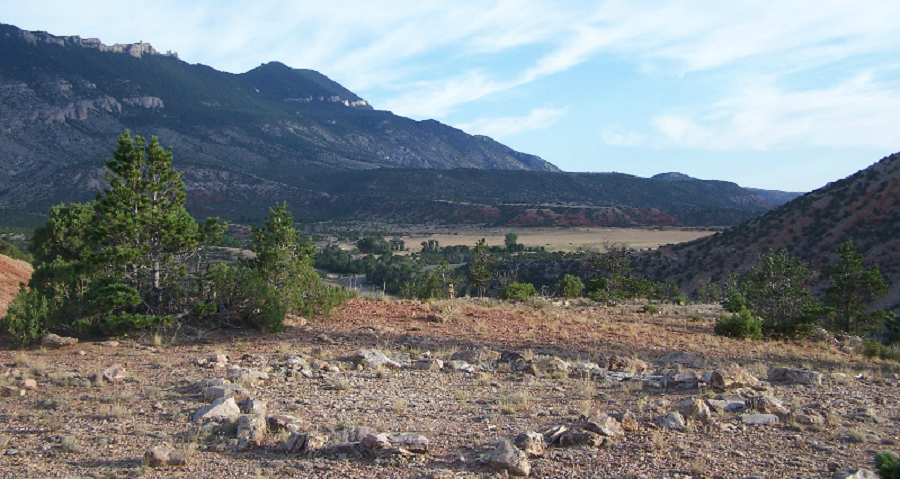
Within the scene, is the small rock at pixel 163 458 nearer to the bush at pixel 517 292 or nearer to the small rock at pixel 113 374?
the small rock at pixel 113 374

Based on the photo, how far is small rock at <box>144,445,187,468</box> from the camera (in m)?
5.82

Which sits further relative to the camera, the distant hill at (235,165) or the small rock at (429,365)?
the distant hill at (235,165)

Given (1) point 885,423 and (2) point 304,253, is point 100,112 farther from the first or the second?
(1) point 885,423

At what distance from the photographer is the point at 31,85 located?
104 metres

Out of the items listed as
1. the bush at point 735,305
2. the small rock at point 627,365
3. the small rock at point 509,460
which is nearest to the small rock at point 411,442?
the small rock at point 509,460

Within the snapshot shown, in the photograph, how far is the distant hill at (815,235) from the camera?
129ft

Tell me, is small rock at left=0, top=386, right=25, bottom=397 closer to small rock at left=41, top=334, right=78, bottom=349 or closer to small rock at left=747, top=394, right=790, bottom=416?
small rock at left=41, top=334, right=78, bottom=349

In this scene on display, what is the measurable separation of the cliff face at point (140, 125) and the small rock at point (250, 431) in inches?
3285

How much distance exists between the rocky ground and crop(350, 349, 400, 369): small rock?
0.09 feet

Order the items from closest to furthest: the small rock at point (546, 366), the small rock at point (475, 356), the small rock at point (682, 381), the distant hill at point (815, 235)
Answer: the small rock at point (682, 381) → the small rock at point (546, 366) → the small rock at point (475, 356) → the distant hill at point (815, 235)

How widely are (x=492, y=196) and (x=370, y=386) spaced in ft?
334

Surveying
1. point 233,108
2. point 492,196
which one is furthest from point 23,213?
point 492,196

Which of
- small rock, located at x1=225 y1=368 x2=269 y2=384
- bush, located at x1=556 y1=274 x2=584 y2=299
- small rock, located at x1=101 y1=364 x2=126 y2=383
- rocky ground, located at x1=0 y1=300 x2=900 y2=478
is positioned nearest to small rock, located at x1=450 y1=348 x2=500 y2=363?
rocky ground, located at x1=0 y1=300 x2=900 y2=478

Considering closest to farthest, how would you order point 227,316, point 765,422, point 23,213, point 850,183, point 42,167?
1. point 765,422
2. point 227,316
3. point 850,183
4. point 23,213
5. point 42,167
